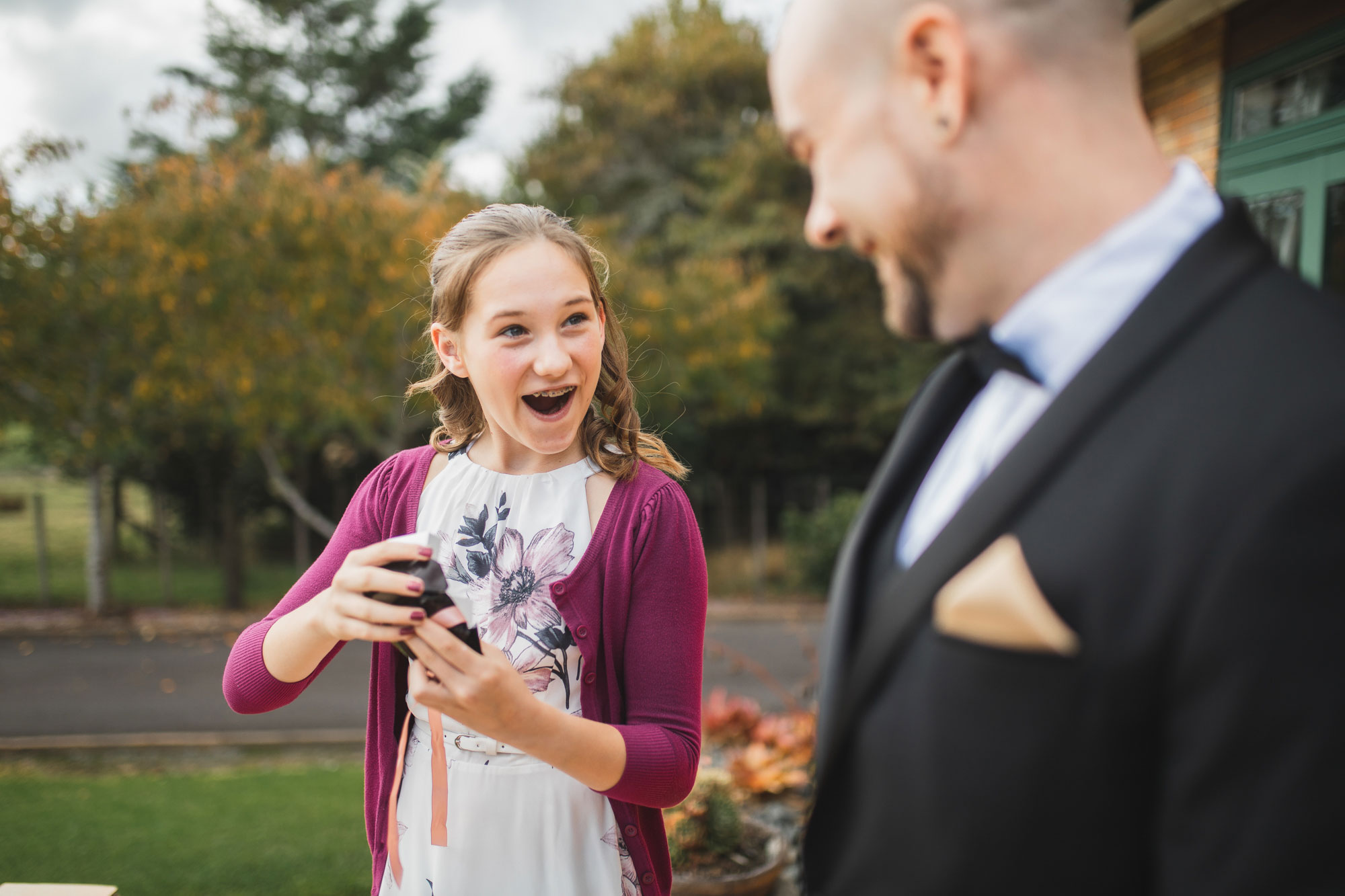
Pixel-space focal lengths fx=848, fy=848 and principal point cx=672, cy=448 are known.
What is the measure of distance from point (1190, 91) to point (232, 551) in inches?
463

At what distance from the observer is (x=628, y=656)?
5.14ft

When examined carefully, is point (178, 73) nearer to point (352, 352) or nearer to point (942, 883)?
point (352, 352)

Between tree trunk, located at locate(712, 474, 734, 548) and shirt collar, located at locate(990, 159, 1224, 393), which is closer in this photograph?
shirt collar, located at locate(990, 159, 1224, 393)

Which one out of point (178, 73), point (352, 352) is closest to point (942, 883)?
point (352, 352)

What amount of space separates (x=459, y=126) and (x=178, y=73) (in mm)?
6905

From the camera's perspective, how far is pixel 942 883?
778mm

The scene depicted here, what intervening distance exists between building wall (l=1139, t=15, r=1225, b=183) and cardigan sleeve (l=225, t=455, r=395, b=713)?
5.11 metres

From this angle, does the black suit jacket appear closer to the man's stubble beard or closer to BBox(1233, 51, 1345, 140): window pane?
the man's stubble beard

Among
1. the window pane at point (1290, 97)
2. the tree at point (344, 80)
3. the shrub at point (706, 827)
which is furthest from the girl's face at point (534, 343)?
the tree at point (344, 80)

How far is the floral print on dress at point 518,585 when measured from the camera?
159 centimetres

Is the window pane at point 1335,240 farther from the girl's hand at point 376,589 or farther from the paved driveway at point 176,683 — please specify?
the girl's hand at point 376,589

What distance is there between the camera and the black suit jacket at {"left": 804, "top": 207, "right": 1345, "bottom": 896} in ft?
2.10

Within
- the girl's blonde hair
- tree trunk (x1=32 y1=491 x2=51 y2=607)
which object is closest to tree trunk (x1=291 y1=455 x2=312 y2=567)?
tree trunk (x1=32 y1=491 x2=51 y2=607)

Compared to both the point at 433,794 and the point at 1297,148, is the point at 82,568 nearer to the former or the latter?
the point at 433,794
